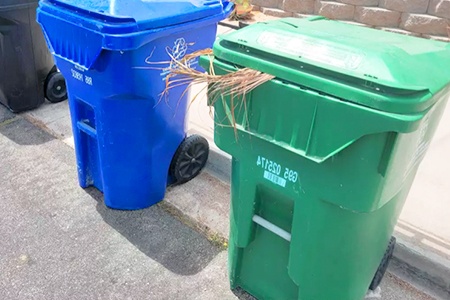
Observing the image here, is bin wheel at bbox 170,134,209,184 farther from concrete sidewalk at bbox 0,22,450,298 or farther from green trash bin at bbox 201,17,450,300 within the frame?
green trash bin at bbox 201,17,450,300

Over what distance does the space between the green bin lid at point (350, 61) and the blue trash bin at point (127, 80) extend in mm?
667

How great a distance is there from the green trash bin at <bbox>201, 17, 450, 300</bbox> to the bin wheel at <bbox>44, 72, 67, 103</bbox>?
8.81 feet

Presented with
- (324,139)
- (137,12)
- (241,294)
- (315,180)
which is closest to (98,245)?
(241,294)

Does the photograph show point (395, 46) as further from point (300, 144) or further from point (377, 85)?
point (300, 144)

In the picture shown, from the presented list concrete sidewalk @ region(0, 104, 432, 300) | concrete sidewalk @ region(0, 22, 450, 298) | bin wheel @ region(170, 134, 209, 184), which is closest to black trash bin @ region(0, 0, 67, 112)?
concrete sidewalk @ region(0, 22, 450, 298)

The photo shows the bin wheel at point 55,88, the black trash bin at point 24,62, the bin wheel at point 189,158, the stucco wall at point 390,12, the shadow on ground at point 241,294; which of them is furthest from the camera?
the stucco wall at point 390,12

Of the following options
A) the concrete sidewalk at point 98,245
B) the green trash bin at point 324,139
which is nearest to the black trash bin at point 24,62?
the concrete sidewalk at point 98,245

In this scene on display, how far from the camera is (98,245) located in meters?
Result: 2.53

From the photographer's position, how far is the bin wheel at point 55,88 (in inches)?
156

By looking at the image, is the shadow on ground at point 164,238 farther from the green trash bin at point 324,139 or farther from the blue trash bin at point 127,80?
the green trash bin at point 324,139

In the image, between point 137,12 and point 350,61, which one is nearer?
point 350,61

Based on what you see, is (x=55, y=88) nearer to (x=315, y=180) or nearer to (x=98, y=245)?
(x=98, y=245)

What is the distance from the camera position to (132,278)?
232cm

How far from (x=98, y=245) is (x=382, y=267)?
5.18ft
